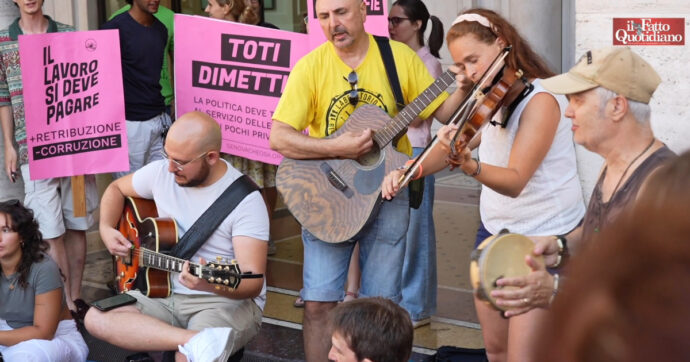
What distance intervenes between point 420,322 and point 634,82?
9.34ft

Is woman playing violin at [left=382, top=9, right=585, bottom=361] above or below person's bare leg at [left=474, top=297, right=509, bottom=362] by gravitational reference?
above

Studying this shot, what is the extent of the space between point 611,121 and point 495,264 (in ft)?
1.82

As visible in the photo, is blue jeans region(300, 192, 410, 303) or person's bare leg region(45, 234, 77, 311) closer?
blue jeans region(300, 192, 410, 303)

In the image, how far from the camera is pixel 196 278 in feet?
13.1

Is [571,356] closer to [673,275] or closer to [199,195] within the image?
[673,275]

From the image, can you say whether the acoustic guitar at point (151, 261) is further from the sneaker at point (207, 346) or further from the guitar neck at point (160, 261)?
the sneaker at point (207, 346)

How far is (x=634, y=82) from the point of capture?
108 inches

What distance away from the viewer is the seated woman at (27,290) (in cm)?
456

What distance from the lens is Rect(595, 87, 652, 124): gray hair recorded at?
108 inches

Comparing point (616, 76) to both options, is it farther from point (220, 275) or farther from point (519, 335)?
point (220, 275)

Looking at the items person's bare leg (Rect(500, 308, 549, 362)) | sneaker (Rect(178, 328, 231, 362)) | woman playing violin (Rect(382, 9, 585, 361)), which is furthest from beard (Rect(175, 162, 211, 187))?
person's bare leg (Rect(500, 308, 549, 362))

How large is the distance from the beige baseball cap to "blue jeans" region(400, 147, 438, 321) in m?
2.41

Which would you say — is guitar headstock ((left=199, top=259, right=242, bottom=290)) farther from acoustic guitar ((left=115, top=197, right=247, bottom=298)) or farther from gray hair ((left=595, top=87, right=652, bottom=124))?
gray hair ((left=595, top=87, right=652, bottom=124))

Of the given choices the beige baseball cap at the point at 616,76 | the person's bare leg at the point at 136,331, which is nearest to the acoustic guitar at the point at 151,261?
the person's bare leg at the point at 136,331
